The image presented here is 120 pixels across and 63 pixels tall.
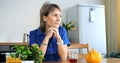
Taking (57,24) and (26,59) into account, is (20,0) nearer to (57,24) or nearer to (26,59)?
(57,24)

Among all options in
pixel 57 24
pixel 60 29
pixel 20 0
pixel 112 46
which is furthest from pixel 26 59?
pixel 112 46

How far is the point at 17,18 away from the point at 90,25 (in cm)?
143

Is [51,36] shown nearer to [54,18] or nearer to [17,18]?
[54,18]

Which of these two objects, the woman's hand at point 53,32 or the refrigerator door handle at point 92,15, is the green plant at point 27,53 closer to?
the woman's hand at point 53,32

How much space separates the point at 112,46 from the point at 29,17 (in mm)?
1866

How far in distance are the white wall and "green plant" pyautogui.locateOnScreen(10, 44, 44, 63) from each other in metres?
3.06

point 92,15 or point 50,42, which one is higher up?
point 92,15

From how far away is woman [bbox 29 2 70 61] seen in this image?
219 cm

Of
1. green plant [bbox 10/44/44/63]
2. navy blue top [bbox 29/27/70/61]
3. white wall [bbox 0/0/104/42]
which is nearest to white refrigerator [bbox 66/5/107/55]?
white wall [bbox 0/0/104/42]

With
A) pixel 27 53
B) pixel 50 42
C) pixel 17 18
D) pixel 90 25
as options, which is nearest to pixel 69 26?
pixel 90 25

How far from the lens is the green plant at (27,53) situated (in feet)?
4.53

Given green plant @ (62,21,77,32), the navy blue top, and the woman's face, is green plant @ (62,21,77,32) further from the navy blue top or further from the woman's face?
the woman's face

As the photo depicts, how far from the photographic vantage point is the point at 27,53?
1404mm

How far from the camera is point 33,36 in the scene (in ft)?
7.55
